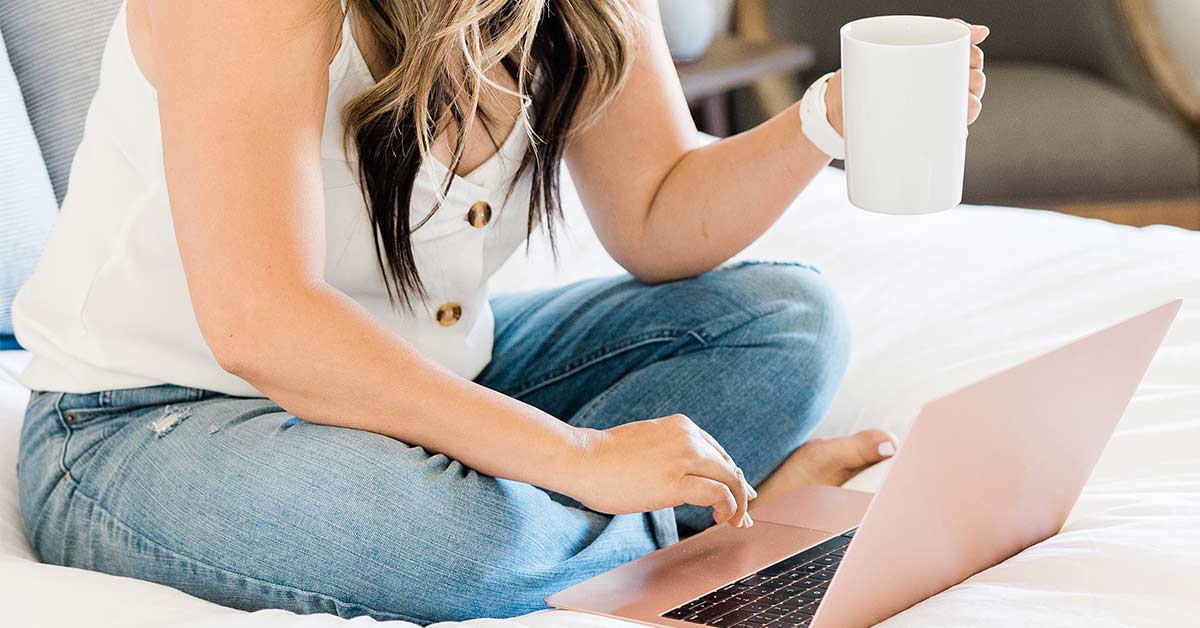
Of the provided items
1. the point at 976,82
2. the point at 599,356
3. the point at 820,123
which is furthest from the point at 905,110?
the point at 599,356

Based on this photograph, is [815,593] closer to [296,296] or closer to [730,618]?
[730,618]

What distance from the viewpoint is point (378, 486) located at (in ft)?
2.87

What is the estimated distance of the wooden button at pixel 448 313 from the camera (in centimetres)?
112

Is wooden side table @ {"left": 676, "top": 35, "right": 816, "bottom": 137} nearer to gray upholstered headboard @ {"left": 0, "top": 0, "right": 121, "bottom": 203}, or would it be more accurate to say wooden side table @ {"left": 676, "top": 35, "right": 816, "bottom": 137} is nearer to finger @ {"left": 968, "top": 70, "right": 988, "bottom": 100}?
gray upholstered headboard @ {"left": 0, "top": 0, "right": 121, "bottom": 203}

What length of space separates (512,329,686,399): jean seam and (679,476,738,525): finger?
0.29m

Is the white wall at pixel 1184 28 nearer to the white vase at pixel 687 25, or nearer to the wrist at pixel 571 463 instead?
the white vase at pixel 687 25

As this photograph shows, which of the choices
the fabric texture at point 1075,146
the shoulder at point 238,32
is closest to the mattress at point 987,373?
the shoulder at point 238,32

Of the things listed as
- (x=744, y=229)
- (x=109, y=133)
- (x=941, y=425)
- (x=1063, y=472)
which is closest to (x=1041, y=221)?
(x=744, y=229)

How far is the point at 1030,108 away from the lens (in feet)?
8.08

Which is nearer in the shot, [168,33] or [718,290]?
[168,33]

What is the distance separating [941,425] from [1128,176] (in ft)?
6.44

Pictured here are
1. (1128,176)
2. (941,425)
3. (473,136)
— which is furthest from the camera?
(1128,176)

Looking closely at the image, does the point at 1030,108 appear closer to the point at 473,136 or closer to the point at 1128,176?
the point at 1128,176

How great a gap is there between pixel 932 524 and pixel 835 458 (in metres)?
0.38
